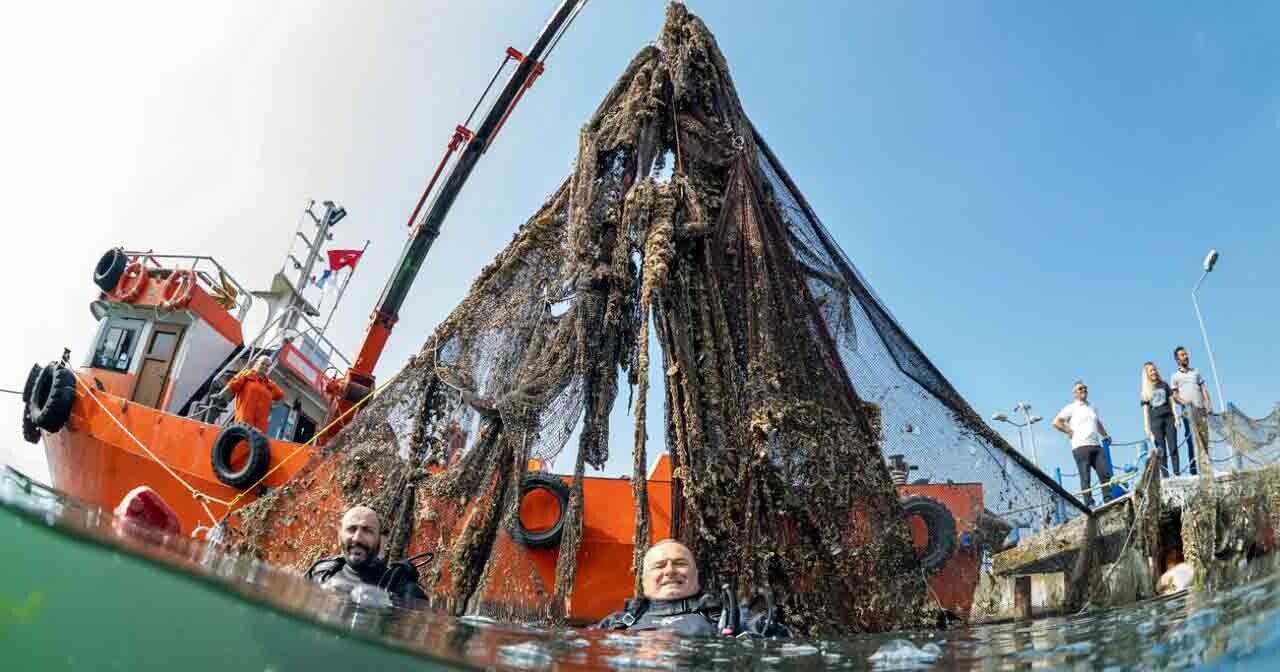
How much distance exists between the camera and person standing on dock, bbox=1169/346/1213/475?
22.7ft

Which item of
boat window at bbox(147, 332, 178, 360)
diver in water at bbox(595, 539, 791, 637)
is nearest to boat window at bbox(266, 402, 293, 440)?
boat window at bbox(147, 332, 178, 360)

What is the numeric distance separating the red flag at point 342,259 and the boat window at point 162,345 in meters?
3.66

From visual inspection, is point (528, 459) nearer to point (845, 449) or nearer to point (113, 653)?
point (845, 449)

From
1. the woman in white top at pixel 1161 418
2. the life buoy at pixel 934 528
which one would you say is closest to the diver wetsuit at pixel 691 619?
the life buoy at pixel 934 528

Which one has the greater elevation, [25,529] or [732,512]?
[732,512]

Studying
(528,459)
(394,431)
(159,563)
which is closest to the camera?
(159,563)

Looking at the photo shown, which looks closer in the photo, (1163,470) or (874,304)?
(874,304)

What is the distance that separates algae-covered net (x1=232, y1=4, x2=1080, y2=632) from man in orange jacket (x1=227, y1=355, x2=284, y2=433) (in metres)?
5.28

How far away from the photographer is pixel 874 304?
5.14 metres

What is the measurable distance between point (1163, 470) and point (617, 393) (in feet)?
21.9

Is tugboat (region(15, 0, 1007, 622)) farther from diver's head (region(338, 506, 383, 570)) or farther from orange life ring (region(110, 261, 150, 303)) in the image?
diver's head (region(338, 506, 383, 570))

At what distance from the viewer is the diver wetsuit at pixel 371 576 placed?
438cm

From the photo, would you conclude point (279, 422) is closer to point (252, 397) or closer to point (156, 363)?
point (252, 397)

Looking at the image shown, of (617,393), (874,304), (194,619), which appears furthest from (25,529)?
(874,304)
